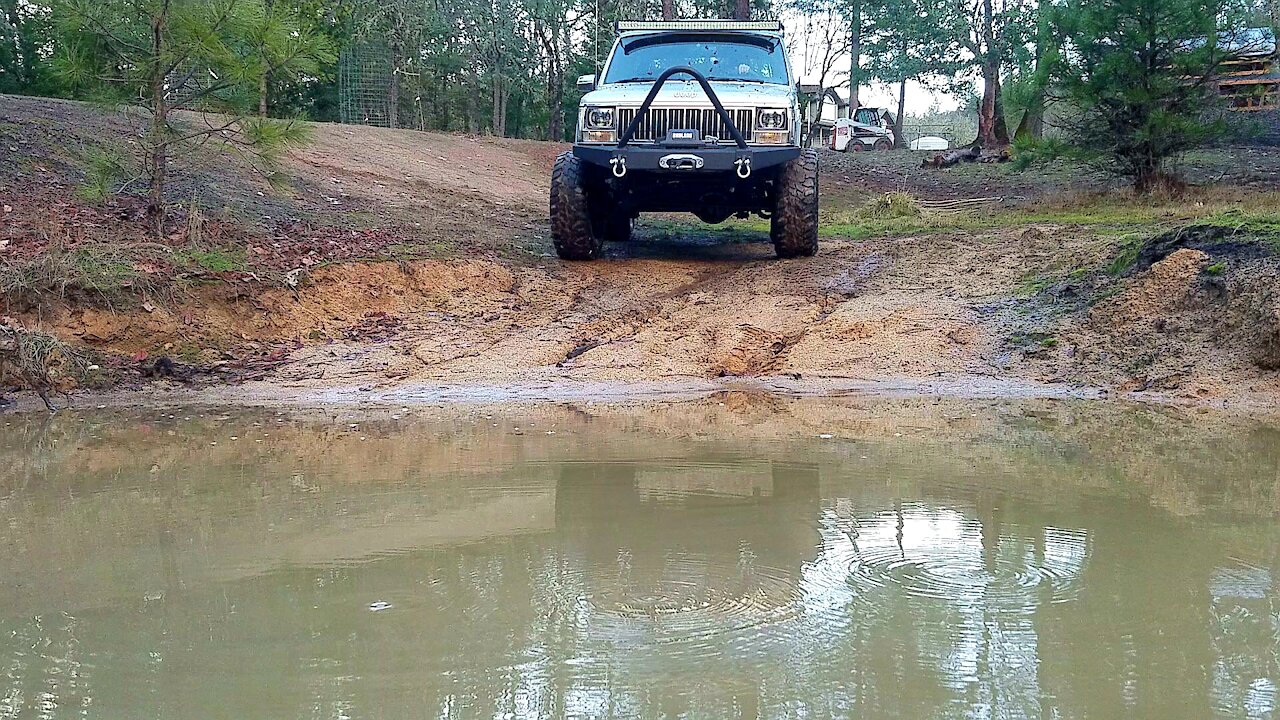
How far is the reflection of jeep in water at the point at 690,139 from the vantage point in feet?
31.4

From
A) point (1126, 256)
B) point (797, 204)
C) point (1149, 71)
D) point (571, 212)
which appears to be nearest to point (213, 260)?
point (571, 212)

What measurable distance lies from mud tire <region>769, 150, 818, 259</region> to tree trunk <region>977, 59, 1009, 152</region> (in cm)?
1481

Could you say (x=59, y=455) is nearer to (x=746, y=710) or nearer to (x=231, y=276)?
(x=231, y=276)

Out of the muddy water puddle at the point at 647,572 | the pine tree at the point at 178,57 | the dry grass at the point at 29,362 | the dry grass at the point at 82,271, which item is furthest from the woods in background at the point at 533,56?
the muddy water puddle at the point at 647,572

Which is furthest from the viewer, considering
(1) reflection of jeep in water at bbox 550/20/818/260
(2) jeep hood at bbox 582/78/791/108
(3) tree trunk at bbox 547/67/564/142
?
(3) tree trunk at bbox 547/67/564/142

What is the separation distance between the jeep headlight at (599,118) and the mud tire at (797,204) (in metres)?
1.73

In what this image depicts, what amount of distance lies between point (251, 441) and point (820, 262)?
6124mm

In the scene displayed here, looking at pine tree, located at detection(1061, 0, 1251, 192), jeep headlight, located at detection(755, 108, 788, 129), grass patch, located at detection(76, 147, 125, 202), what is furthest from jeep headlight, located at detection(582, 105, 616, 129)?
pine tree, located at detection(1061, 0, 1251, 192)

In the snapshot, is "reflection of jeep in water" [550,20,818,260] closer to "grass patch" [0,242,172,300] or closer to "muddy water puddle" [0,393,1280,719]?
"grass patch" [0,242,172,300]

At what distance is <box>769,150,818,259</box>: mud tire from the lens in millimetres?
10172

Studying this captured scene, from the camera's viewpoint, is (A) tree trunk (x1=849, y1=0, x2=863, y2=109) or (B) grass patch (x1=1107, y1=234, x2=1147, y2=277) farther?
(A) tree trunk (x1=849, y1=0, x2=863, y2=109)

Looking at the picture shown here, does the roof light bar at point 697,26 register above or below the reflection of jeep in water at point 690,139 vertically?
above

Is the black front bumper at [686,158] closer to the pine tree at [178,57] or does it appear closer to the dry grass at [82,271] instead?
the pine tree at [178,57]

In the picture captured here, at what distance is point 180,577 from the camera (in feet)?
11.8
